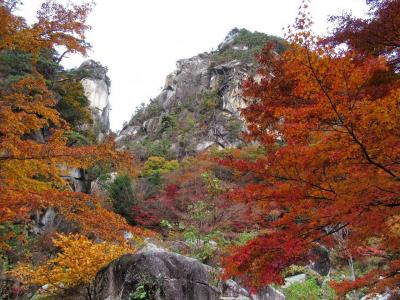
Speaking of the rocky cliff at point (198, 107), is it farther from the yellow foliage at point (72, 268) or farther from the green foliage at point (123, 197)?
the yellow foliage at point (72, 268)

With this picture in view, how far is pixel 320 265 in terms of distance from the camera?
15766 millimetres

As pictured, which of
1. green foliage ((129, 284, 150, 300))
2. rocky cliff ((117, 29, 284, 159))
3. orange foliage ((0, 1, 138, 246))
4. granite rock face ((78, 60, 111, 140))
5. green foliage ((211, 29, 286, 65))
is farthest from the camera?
green foliage ((211, 29, 286, 65))

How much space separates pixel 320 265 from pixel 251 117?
11268mm

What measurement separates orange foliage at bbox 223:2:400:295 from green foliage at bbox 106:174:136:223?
16.8 metres

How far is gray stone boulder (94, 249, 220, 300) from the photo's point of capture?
303 inches

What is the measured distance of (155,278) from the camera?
7730 millimetres

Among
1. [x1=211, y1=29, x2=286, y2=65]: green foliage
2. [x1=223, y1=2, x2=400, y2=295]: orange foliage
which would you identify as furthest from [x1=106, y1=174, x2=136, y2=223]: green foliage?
[x1=211, y1=29, x2=286, y2=65]: green foliage

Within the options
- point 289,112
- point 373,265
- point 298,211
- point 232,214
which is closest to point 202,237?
point 232,214

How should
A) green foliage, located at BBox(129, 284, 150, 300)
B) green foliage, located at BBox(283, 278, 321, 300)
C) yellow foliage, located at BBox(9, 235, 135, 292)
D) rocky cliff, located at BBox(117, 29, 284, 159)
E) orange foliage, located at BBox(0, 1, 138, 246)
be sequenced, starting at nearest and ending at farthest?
orange foliage, located at BBox(0, 1, 138, 246) → green foliage, located at BBox(129, 284, 150, 300) → yellow foliage, located at BBox(9, 235, 135, 292) → green foliage, located at BBox(283, 278, 321, 300) → rocky cliff, located at BBox(117, 29, 284, 159)

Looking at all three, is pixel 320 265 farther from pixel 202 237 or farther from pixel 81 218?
pixel 81 218

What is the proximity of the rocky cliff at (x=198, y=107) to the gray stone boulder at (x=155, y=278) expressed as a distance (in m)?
25.1

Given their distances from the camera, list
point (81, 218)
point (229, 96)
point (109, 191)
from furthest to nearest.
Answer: point (229, 96) < point (109, 191) < point (81, 218)

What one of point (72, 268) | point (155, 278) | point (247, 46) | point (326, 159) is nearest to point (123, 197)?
point (72, 268)

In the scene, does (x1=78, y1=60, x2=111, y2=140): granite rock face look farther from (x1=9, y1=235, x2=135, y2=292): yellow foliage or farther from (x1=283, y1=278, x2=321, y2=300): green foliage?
(x1=9, y1=235, x2=135, y2=292): yellow foliage
